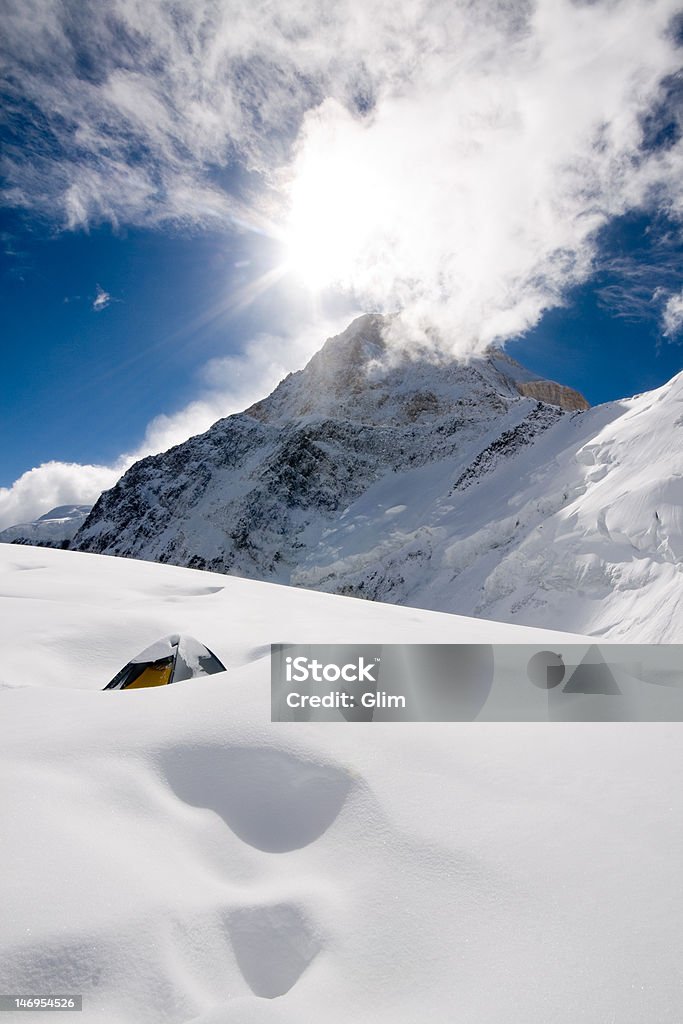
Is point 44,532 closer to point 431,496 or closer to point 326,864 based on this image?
point 431,496

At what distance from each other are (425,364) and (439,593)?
40430mm

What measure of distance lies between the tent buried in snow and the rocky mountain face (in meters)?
20.5

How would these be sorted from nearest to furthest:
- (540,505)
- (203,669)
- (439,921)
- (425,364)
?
1. (439,921)
2. (203,669)
3. (540,505)
4. (425,364)

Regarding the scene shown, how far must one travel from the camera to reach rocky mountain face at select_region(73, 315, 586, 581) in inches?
1375

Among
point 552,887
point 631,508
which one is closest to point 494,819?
point 552,887

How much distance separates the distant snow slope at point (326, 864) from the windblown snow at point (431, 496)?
896cm

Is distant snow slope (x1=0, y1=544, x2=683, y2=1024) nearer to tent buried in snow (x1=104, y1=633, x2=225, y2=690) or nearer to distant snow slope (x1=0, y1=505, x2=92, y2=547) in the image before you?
tent buried in snow (x1=104, y1=633, x2=225, y2=690)

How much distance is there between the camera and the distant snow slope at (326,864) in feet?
3.76

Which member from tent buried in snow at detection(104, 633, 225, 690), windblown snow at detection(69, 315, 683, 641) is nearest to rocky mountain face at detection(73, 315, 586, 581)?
windblown snow at detection(69, 315, 683, 641)

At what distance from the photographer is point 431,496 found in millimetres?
32094

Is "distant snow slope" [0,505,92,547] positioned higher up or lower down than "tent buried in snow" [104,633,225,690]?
higher up

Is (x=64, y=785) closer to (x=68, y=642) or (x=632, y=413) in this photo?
(x=68, y=642)

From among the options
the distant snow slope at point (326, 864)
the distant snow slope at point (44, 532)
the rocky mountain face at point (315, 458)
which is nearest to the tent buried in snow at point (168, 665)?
the distant snow slope at point (326, 864)

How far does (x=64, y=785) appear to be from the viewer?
5.65 ft
